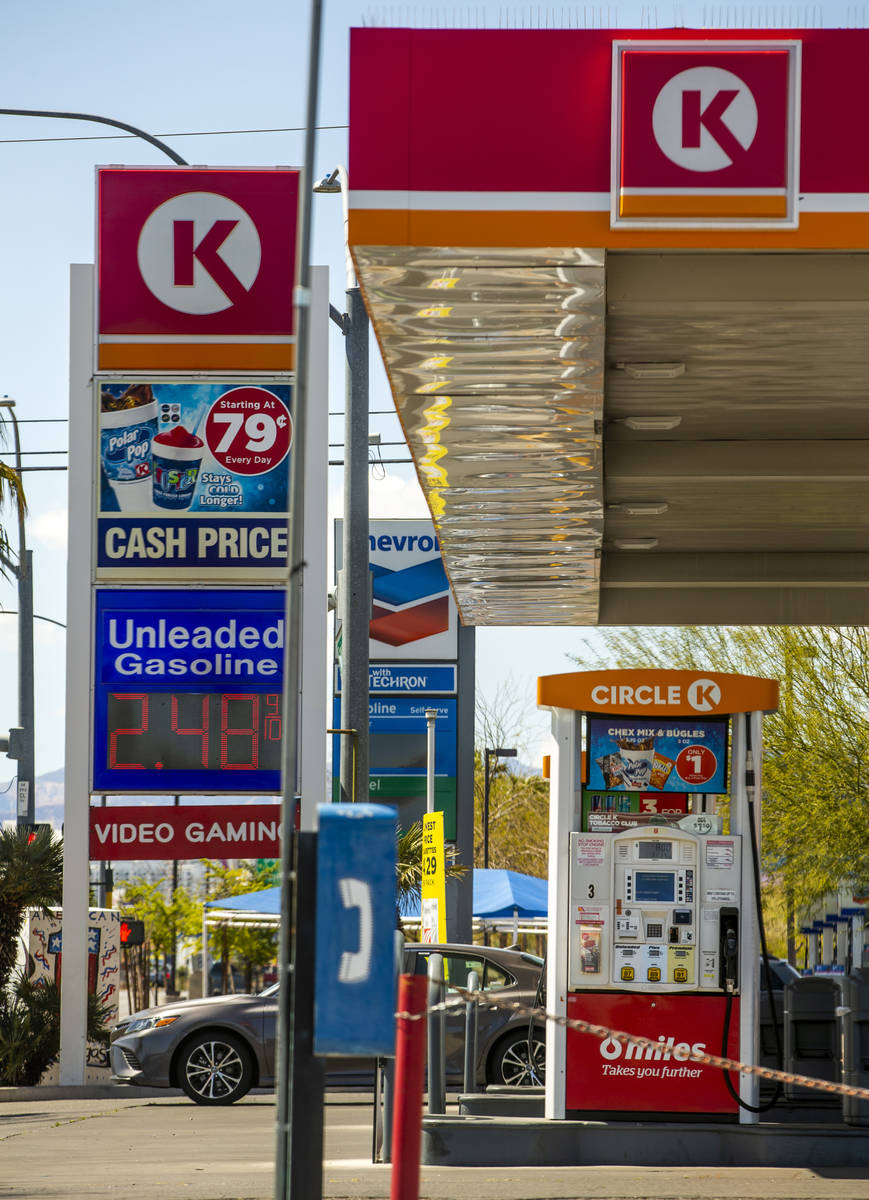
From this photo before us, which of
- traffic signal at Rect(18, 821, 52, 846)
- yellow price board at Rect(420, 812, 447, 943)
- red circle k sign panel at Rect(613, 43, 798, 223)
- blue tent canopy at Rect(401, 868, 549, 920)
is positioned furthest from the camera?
blue tent canopy at Rect(401, 868, 549, 920)

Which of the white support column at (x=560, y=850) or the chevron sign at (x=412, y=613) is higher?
the chevron sign at (x=412, y=613)

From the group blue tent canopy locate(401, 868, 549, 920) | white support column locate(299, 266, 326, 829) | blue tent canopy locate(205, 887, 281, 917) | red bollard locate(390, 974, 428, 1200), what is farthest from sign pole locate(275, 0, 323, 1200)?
blue tent canopy locate(401, 868, 549, 920)

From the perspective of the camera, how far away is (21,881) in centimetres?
1952

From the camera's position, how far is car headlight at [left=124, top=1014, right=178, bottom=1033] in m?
15.6

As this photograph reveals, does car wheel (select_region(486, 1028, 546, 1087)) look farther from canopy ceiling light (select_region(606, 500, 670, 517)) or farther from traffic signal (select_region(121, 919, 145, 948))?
traffic signal (select_region(121, 919, 145, 948))

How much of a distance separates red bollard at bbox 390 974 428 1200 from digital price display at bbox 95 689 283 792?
9.66 meters

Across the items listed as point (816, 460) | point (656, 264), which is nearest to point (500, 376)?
point (656, 264)

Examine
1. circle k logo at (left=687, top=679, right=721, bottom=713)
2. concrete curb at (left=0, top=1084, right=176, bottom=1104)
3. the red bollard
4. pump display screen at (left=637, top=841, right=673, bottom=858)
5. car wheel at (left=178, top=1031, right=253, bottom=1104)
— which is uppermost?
circle k logo at (left=687, top=679, right=721, bottom=713)

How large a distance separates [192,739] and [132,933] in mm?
12968

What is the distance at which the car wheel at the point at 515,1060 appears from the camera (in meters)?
14.8

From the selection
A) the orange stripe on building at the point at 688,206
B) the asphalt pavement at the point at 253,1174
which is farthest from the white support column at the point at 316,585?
the orange stripe on building at the point at 688,206

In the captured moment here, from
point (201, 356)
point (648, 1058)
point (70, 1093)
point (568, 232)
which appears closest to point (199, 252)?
point (201, 356)

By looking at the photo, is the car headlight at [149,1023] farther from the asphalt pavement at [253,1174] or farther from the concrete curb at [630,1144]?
the concrete curb at [630,1144]

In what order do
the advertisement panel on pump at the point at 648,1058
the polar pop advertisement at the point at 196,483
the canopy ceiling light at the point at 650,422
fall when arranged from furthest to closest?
1. the polar pop advertisement at the point at 196,483
2. the canopy ceiling light at the point at 650,422
3. the advertisement panel on pump at the point at 648,1058
